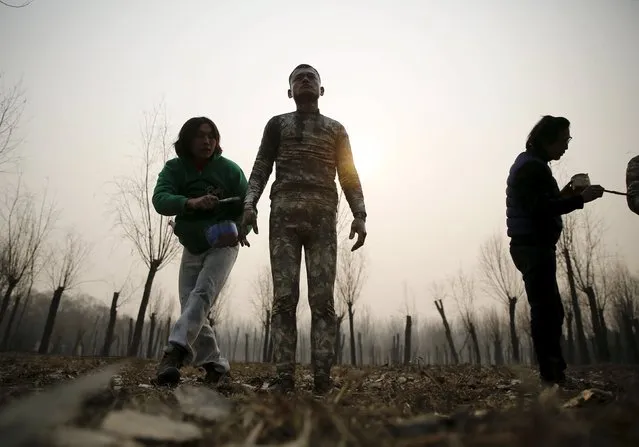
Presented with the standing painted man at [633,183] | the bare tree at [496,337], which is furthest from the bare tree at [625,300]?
the standing painted man at [633,183]

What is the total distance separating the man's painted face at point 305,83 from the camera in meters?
3.31

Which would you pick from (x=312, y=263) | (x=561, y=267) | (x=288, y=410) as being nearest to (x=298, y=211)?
(x=312, y=263)

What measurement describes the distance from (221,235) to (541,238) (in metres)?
2.59

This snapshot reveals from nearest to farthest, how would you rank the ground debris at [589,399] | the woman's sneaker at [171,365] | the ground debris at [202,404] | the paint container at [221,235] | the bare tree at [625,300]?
the ground debris at [202,404] < the ground debris at [589,399] < the woman's sneaker at [171,365] < the paint container at [221,235] < the bare tree at [625,300]

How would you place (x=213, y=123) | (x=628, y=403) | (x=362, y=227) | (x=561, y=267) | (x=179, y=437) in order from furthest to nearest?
1. (x=561, y=267)
2. (x=213, y=123)
3. (x=362, y=227)
4. (x=628, y=403)
5. (x=179, y=437)

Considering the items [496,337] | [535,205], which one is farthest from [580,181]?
[496,337]

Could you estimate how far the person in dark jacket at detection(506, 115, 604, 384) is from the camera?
117 inches

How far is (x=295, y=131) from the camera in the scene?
3207 millimetres

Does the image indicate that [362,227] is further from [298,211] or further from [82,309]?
[82,309]

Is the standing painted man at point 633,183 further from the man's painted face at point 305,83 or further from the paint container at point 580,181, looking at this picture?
the man's painted face at point 305,83

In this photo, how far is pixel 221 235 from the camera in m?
3.11

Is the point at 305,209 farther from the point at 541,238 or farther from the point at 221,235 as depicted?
the point at 541,238

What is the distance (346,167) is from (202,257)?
149cm

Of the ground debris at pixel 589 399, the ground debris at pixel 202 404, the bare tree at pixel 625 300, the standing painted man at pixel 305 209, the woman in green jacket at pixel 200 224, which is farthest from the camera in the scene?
the bare tree at pixel 625 300
